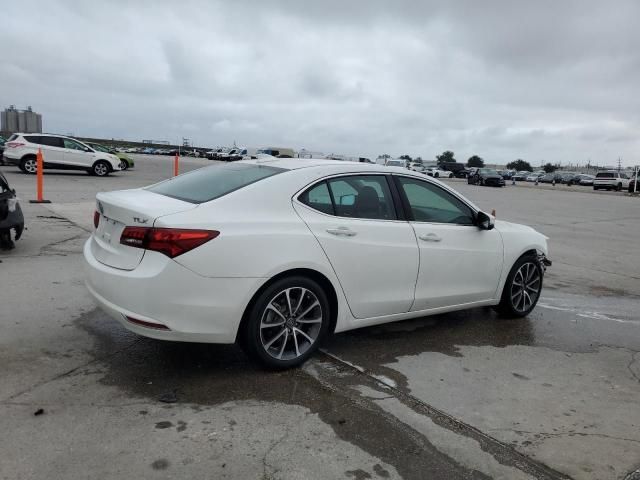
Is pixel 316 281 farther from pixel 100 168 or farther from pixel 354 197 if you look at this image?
pixel 100 168

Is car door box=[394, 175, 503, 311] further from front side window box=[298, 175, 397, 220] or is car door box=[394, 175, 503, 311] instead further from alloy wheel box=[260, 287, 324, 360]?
alloy wheel box=[260, 287, 324, 360]

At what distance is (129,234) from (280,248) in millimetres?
1044

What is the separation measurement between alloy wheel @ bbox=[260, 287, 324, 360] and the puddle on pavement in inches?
7.2

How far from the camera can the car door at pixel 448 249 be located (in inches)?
193

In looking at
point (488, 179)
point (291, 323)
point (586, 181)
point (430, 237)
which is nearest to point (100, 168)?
point (430, 237)

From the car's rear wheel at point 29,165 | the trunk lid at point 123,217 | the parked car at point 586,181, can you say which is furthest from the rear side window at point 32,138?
the parked car at point 586,181

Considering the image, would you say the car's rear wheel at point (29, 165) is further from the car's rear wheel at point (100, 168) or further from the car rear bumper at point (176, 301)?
the car rear bumper at point (176, 301)

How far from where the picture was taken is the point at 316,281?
168 inches

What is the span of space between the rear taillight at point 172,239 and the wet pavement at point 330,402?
982 millimetres

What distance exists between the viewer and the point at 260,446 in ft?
10.4

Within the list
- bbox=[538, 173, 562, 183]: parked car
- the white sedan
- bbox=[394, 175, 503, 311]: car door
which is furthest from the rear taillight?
bbox=[538, 173, 562, 183]: parked car

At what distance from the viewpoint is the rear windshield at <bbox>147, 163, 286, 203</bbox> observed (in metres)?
4.23

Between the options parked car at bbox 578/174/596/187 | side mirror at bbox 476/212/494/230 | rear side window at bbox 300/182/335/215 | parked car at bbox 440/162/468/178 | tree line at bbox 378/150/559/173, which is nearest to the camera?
rear side window at bbox 300/182/335/215

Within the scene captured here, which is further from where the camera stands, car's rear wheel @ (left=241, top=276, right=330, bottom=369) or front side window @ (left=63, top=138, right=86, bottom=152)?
front side window @ (left=63, top=138, right=86, bottom=152)
